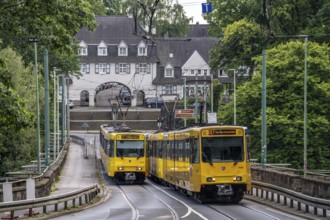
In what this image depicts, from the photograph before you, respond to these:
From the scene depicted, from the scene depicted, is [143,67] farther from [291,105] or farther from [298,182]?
[298,182]

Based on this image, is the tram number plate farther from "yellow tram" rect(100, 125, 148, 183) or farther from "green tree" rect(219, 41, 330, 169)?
"green tree" rect(219, 41, 330, 169)

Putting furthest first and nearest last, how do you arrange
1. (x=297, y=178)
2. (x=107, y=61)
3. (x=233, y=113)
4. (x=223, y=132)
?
(x=107, y=61), (x=233, y=113), (x=297, y=178), (x=223, y=132)

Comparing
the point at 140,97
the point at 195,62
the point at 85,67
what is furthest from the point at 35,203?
the point at 195,62

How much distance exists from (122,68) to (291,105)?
6539cm

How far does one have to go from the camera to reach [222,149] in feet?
97.7

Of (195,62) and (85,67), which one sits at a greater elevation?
(195,62)

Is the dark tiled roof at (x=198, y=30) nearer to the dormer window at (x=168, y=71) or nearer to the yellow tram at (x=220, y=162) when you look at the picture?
the dormer window at (x=168, y=71)

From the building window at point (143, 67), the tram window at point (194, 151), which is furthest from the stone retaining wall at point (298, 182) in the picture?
the building window at point (143, 67)

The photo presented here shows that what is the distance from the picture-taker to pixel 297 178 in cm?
3272

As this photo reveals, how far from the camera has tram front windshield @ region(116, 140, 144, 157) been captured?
46375 mm

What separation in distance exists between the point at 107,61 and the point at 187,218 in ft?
328

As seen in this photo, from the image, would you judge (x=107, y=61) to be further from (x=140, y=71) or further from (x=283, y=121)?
(x=283, y=121)

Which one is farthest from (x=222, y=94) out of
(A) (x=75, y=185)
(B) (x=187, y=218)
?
(B) (x=187, y=218)

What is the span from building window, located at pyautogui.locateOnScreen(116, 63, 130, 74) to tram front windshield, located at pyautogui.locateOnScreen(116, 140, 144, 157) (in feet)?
249
